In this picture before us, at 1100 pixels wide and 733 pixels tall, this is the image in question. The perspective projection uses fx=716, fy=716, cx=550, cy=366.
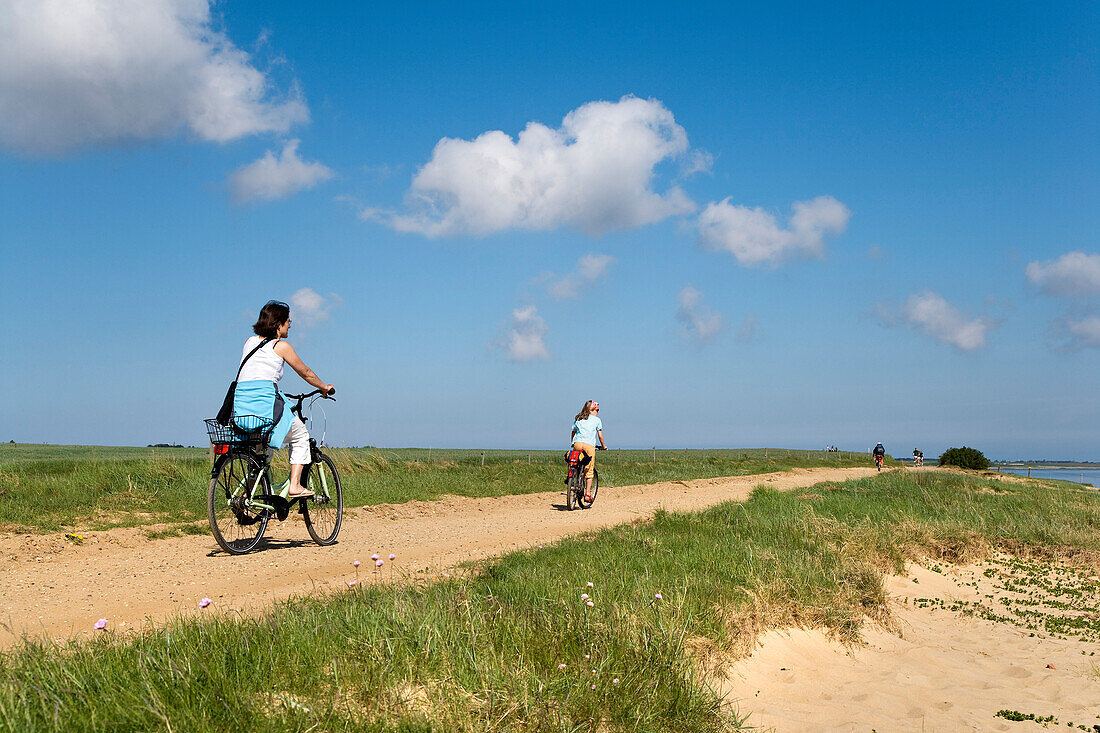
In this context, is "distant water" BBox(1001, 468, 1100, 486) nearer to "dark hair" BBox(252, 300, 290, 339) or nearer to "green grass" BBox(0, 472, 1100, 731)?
"green grass" BBox(0, 472, 1100, 731)

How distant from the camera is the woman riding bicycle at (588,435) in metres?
14.8

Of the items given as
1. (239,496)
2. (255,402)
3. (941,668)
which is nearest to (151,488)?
(239,496)

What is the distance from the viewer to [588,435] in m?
15.0

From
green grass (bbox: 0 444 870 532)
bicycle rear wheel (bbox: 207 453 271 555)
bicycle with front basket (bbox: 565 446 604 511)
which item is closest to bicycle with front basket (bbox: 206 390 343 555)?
bicycle rear wheel (bbox: 207 453 271 555)

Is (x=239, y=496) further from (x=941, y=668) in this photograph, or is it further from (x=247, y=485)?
(x=941, y=668)

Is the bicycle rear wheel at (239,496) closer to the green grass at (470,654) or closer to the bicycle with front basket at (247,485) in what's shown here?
the bicycle with front basket at (247,485)

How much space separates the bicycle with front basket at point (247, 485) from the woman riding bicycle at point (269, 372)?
107 millimetres

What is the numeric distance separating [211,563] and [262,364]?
210 cm

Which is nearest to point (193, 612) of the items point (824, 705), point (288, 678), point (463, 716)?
point (288, 678)

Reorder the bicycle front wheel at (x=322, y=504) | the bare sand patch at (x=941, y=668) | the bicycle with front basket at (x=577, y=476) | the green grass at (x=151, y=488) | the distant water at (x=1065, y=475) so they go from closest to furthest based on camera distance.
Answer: the bare sand patch at (x=941, y=668)
the bicycle front wheel at (x=322, y=504)
the green grass at (x=151, y=488)
the bicycle with front basket at (x=577, y=476)
the distant water at (x=1065, y=475)

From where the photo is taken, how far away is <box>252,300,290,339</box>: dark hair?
25.2 ft

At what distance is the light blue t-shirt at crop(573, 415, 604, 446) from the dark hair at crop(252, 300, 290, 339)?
824 cm

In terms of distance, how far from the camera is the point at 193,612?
534 cm

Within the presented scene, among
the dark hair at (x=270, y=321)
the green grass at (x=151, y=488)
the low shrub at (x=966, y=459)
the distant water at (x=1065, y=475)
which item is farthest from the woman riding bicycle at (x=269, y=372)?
the low shrub at (x=966, y=459)
